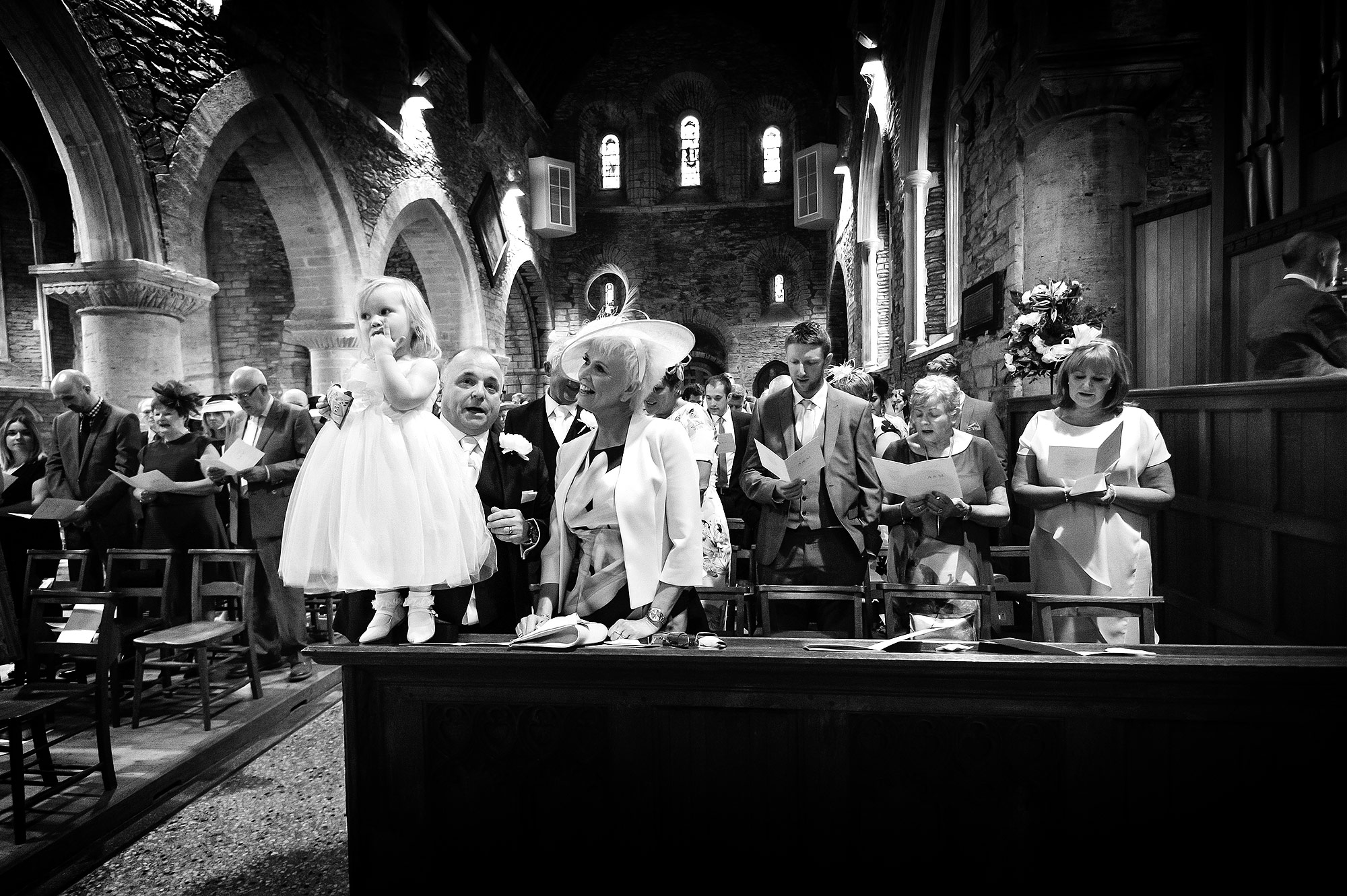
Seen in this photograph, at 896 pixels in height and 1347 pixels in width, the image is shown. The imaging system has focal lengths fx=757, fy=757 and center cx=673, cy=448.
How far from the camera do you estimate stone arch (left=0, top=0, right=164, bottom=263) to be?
216 inches

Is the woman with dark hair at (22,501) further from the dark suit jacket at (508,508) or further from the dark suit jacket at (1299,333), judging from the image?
the dark suit jacket at (1299,333)

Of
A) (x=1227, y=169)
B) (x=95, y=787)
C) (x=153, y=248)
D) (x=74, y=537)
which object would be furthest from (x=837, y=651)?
(x=153, y=248)

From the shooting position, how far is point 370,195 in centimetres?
1000

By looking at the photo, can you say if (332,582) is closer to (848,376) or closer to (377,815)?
(377,815)

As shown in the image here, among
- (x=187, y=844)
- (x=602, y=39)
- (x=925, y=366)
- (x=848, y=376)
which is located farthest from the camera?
(x=602, y=39)

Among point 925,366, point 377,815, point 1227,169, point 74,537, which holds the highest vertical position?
point 1227,169

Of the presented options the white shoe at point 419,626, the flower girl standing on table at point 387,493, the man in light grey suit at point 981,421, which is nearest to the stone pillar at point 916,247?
the man in light grey suit at point 981,421

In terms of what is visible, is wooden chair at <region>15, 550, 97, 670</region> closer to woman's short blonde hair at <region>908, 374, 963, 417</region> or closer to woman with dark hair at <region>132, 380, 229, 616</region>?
woman with dark hair at <region>132, 380, 229, 616</region>

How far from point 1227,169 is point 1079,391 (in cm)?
275

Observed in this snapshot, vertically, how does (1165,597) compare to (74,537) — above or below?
below

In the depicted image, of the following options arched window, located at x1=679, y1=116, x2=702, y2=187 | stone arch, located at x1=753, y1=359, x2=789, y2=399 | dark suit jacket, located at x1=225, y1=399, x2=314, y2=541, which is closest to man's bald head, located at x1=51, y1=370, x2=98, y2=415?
dark suit jacket, located at x1=225, y1=399, x2=314, y2=541

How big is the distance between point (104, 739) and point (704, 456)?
286 centimetres

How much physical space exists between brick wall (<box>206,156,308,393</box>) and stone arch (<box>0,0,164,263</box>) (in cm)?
674

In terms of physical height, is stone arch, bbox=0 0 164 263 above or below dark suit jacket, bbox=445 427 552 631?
A: above
